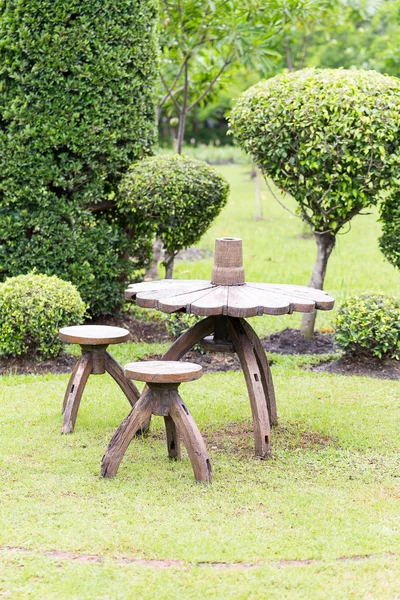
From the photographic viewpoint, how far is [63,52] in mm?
8664

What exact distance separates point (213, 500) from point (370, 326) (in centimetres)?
330

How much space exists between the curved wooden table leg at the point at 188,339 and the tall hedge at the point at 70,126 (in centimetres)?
328

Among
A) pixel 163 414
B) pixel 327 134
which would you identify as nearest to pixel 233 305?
pixel 163 414

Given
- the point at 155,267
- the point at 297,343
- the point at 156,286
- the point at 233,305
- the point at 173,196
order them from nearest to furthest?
the point at 233,305 < the point at 156,286 < the point at 173,196 < the point at 297,343 < the point at 155,267

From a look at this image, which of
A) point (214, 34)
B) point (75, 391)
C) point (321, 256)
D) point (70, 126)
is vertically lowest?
point (75, 391)

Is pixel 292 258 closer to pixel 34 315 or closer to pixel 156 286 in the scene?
pixel 34 315

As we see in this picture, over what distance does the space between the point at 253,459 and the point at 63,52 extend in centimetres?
495

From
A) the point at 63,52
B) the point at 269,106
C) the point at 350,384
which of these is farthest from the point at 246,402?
the point at 63,52

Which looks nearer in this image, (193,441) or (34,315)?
(193,441)

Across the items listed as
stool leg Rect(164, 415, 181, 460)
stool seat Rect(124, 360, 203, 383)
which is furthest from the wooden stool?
stool seat Rect(124, 360, 203, 383)

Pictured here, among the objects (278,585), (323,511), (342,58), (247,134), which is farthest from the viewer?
(342,58)

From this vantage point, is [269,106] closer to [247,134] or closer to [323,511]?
[247,134]

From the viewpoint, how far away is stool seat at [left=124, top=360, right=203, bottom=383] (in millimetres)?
5219

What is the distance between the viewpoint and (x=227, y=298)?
571 cm
